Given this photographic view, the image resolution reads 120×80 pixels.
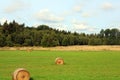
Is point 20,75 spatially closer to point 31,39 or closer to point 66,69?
point 66,69

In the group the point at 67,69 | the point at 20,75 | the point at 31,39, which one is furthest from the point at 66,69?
the point at 31,39

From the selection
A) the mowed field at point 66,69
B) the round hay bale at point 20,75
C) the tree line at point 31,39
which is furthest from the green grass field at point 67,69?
the tree line at point 31,39

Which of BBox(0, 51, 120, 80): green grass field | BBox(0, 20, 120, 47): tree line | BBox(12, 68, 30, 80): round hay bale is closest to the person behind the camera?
BBox(12, 68, 30, 80): round hay bale

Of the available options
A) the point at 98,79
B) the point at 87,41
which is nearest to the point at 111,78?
the point at 98,79

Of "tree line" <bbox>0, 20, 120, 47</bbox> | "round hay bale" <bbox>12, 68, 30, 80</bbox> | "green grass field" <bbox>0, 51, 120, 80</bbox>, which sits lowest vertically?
"green grass field" <bbox>0, 51, 120, 80</bbox>

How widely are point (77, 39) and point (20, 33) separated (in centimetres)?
2657

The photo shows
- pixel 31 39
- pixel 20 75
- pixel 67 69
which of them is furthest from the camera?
pixel 31 39

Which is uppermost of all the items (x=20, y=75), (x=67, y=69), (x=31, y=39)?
(x=31, y=39)

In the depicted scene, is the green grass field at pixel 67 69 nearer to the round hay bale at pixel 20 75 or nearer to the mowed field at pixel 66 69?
the mowed field at pixel 66 69

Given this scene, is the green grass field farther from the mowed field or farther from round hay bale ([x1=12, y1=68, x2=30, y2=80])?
round hay bale ([x1=12, y1=68, x2=30, y2=80])

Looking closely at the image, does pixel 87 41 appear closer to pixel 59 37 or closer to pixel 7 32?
pixel 59 37

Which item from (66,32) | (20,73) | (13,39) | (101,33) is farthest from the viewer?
(101,33)

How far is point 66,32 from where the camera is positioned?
527 ft

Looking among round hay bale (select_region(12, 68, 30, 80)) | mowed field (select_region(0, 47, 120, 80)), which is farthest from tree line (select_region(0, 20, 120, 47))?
round hay bale (select_region(12, 68, 30, 80))
